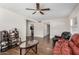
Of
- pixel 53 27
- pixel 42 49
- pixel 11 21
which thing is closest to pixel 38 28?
pixel 53 27

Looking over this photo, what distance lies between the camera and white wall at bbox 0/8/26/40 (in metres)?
2.03

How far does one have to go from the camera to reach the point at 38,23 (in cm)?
218

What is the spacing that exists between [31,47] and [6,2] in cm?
94

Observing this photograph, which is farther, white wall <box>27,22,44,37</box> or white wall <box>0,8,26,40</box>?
white wall <box>27,22,44,37</box>

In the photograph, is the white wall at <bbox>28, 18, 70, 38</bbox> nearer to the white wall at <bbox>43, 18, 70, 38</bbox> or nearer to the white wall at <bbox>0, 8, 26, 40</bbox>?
the white wall at <bbox>43, 18, 70, 38</bbox>

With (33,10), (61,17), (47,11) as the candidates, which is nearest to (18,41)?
(33,10)

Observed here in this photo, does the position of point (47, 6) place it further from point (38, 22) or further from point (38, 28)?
point (38, 28)

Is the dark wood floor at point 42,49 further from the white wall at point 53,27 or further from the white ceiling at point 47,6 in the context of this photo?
the white ceiling at point 47,6

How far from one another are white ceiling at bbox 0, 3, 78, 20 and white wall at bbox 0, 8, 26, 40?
0.28 ft

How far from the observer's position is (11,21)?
2.07 meters

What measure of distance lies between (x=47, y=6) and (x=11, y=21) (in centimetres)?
73

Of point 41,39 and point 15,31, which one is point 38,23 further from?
point 15,31

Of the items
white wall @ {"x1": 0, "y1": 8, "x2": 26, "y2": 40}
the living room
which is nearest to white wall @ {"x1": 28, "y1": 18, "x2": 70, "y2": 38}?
the living room

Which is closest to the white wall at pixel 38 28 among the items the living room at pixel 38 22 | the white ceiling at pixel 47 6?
the living room at pixel 38 22
